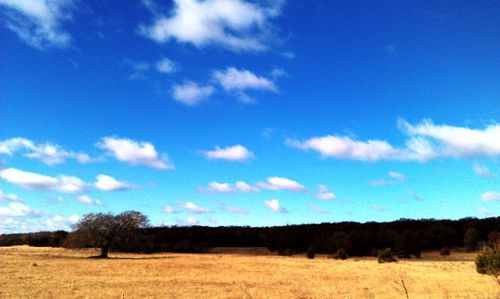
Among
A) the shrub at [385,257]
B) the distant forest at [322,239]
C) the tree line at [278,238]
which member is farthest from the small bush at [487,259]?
the shrub at [385,257]

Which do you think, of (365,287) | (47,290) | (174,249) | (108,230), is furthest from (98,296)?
(174,249)

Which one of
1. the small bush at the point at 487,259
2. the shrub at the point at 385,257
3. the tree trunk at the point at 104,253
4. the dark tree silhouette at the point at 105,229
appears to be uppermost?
the dark tree silhouette at the point at 105,229

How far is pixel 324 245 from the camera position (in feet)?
350

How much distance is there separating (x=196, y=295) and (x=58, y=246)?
401 ft

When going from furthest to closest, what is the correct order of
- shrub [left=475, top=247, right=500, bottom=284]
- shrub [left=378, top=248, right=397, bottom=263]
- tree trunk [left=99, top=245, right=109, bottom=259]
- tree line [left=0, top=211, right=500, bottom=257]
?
tree line [left=0, top=211, right=500, bottom=257]
tree trunk [left=99, top=245, right=109, bottom=259]
shrub [left=378, top=248, right=397, bottom=263]
shrub [left=475, top=247, right=500, bottom=284]

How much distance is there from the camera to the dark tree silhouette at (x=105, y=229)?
84.7 meters

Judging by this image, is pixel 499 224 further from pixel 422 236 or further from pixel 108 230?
pixel 108 230

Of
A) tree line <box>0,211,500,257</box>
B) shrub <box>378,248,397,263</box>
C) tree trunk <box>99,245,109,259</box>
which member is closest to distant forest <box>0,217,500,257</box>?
tree line <box>0,211,500,257</box>

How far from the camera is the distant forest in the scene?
306 feet

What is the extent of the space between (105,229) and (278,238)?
51781 mm

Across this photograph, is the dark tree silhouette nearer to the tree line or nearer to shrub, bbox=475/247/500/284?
the tree line

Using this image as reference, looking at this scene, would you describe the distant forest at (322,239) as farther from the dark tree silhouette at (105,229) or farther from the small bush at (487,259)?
the small bush at (487,259)

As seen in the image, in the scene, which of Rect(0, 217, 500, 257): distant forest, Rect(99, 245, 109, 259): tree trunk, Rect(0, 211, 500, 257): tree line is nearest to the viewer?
Rect(99, 245, 109, 259): tree trunk

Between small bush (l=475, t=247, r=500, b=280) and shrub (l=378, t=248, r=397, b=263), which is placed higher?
shrub (l=378, t=248, r=397, b=263)
